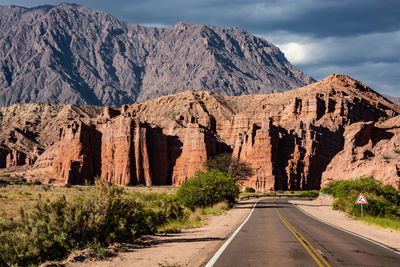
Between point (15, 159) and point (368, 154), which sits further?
point (15, 159)

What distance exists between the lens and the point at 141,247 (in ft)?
44.9

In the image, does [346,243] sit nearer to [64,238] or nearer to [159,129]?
[64,238]

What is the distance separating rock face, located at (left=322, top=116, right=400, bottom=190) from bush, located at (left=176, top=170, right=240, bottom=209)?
618 inches

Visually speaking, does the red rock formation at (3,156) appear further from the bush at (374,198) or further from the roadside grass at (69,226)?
the roadside grass at (69,226)

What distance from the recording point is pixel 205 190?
37.6 metres

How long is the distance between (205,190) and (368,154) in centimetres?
3387

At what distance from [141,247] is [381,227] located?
1619 centimetres

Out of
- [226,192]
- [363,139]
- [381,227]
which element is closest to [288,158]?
[363,139]

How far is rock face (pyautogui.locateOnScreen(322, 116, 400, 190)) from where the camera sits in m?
41.1

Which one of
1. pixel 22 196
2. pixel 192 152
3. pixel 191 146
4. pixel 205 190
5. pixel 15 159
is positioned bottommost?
pixel 22 196

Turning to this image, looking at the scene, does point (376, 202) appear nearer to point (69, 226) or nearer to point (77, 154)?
point (69, 226)

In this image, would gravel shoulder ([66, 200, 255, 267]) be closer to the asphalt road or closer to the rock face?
the asphalt road

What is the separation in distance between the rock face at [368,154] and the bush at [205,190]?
1569 cm

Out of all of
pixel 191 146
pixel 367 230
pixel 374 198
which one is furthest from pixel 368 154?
pixel 191 146
